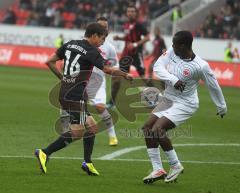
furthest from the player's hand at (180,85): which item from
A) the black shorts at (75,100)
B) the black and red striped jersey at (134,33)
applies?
the black and red striped jersey at (134,33)

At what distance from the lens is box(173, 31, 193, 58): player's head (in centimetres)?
963

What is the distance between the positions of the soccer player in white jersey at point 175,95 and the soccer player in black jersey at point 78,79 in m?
0.72

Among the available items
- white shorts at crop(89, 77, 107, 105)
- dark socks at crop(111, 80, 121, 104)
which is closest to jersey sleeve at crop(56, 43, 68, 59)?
white shorts at crop(89, 77, 107, 105)

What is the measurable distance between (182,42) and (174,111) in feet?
3.20

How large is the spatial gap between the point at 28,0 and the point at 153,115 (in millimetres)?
41416

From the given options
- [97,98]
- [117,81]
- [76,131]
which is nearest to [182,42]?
[76,131]

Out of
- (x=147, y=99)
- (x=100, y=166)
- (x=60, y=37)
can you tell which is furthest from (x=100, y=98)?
(x=60, y=37)

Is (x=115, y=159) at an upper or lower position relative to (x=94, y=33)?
lower

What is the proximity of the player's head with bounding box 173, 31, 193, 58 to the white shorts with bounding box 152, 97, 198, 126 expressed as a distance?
2.46ft

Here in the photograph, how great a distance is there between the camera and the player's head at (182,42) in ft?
31.6

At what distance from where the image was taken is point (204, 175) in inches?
421

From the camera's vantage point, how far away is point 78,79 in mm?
10328

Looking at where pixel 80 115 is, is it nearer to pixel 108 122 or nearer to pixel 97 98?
pixel 97 98

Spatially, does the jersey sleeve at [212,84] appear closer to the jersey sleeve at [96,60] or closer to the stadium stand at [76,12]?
the jersey sleeve at [96,60]
